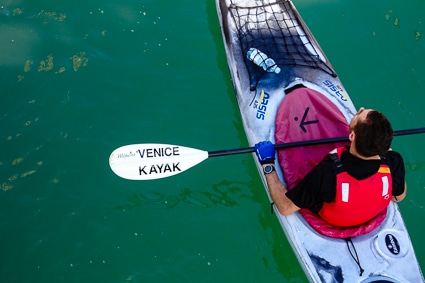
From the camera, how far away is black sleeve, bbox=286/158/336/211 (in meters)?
3.30

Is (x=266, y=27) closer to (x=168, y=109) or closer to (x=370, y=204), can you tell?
(x=168, y=109)

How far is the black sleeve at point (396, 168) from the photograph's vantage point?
3479mm

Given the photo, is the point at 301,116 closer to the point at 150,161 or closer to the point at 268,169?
the point at 268,169

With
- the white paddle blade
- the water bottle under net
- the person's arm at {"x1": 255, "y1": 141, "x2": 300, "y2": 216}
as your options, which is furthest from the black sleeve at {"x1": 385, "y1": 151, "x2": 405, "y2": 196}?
the water bottle under net

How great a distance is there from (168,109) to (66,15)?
152 centimetres

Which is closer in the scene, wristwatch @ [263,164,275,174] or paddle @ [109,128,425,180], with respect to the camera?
wristwatch @ [263,164,275,174]

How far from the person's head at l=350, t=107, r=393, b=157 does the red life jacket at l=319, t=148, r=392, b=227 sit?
0.85ft

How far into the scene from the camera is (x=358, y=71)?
525 centimetres

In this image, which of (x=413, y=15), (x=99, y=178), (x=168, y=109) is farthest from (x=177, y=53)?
(x=413, y=15)

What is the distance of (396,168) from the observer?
3498 mm

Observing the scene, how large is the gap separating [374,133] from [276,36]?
7.42 feet

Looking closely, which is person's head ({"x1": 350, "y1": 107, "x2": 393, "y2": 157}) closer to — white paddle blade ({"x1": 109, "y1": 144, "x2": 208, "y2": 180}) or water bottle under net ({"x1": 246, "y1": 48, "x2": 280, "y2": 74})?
white paddle blade ({"x1": 109, "y1": 144, "x2": 208, "y2": 180})

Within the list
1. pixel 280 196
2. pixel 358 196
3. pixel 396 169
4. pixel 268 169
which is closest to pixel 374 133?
pixel 358 196

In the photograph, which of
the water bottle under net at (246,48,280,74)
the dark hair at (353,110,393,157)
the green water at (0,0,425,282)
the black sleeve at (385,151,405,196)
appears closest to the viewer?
the dark hair at (353,110,393,157)
